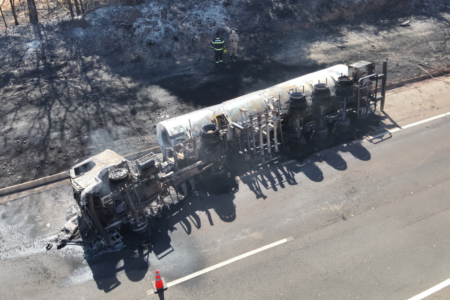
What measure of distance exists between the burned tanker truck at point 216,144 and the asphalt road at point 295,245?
733mm

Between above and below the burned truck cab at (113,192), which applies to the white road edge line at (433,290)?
below

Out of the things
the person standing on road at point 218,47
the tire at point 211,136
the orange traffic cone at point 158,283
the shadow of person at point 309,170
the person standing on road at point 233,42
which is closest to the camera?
the orange traffic cone at point 158,283

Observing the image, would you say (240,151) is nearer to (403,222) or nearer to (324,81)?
(324,81)

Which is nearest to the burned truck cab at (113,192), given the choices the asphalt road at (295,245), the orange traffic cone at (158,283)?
the asphalt road at (295,245)

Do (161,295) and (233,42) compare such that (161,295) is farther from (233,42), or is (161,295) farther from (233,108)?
(233,42)

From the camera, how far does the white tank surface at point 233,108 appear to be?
10570mm

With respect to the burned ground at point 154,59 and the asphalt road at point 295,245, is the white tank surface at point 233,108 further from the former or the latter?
the burned ground at point 154,59

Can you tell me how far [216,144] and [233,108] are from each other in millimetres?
1632

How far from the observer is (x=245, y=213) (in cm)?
941

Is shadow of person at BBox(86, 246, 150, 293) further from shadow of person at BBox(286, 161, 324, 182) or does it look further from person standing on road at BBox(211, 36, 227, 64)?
person standing on road at BBox(211, 36, 227, 64)

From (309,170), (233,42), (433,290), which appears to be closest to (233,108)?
(309,170)

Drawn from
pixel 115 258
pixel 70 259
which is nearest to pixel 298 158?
pixel 115 258

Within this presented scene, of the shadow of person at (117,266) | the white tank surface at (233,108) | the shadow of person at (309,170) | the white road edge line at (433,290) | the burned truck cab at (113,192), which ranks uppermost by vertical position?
the white tank surface at (233,108)

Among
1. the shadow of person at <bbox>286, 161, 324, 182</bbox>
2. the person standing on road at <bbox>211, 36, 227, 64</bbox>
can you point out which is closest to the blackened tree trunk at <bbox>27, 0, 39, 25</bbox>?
the person standing on road at <bbox>211, 36, 227, 64</bbox>
